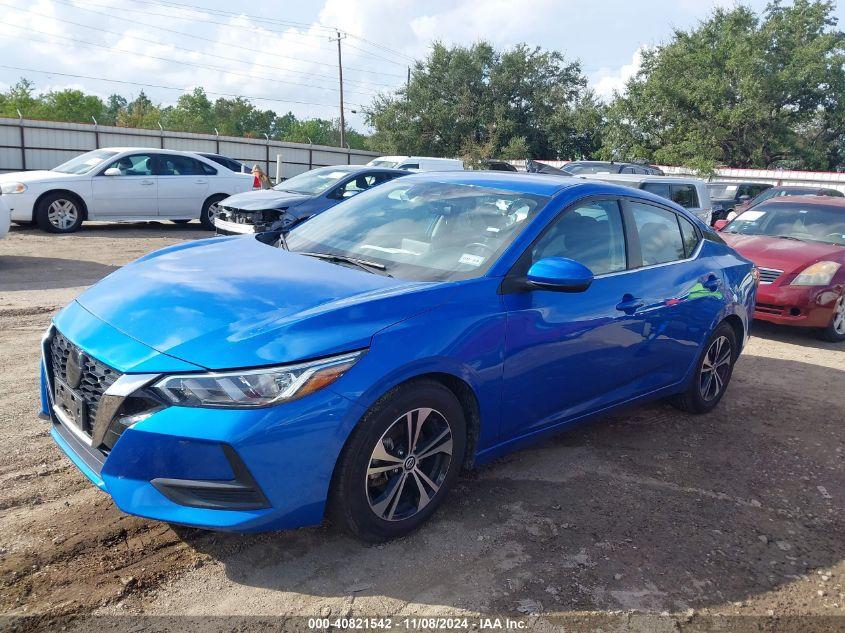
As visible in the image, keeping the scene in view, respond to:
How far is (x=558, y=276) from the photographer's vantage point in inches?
135

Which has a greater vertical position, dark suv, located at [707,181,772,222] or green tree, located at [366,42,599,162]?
green tree, located at [366,42,599,162]

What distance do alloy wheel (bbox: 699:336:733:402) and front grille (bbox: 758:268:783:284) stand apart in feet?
9.78

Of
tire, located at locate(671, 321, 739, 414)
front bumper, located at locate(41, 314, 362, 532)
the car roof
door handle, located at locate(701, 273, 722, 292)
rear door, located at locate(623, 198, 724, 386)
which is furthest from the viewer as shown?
the car roof

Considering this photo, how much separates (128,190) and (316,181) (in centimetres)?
387

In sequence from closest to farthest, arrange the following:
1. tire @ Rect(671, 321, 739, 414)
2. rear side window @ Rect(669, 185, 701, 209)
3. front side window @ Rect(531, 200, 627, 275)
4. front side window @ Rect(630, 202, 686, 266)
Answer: front side window @ Rect(531, 200, 627, 275)
front side window @ Rect(630, 202, 686, 266)
tire @ Rect(671, 321, 739, 414)
rear side window @ Rect(669, 185, 701, 209)

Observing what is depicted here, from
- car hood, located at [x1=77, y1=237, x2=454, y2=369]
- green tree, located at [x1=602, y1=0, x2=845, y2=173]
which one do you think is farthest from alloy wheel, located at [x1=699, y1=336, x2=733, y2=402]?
green tree, located at [x1=602, y1=0, x2=845, y2=173]

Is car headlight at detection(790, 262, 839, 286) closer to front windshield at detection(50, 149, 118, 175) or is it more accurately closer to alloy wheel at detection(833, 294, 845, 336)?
alloy wheel at detection(833, 294, 845, 336)

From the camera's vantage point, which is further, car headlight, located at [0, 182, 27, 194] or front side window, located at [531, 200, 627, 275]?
car headlight, located at [0, 182, 27, 194]

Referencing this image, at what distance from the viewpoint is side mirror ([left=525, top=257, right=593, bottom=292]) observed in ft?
11.3

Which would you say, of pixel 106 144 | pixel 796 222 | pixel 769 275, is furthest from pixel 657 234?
pixel 106 144

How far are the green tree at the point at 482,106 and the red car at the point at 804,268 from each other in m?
35.0

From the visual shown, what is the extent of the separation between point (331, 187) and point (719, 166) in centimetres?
2706

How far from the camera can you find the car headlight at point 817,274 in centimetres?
780

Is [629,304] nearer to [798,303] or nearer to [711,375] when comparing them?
[711,375]
